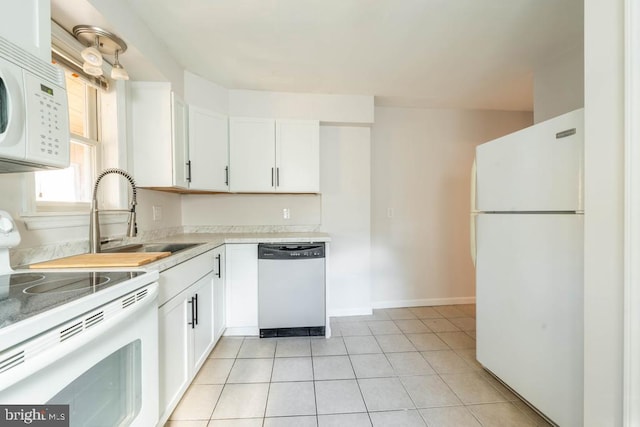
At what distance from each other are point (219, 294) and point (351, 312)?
1.47 meters

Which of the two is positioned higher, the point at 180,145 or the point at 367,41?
the point at 367,41

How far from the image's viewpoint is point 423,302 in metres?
3.20

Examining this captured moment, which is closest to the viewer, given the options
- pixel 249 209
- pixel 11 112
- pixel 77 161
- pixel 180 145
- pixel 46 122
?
pixel 11 112

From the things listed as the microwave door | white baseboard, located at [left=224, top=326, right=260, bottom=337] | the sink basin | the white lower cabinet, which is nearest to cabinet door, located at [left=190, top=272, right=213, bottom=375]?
the white lower cabinet

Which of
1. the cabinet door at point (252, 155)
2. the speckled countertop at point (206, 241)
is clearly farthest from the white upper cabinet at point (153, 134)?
the cabinet door at point (252, 155)

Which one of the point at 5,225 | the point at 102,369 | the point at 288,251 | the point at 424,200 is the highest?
the point at 424,200

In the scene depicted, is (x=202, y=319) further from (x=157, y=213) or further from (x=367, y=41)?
(x=367, y=41)

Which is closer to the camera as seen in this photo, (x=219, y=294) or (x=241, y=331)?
(x=219, y=294)

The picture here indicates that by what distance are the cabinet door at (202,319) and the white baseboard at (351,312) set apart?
1354 mm

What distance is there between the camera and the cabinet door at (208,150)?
2342 mm

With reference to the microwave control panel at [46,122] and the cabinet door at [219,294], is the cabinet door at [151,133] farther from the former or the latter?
the microwave control panel at [46,122]

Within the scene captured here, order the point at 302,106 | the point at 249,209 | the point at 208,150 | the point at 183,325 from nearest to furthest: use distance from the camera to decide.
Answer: the point at 183,325
the point at 208,150
the point at 302,106
the point at 249,209

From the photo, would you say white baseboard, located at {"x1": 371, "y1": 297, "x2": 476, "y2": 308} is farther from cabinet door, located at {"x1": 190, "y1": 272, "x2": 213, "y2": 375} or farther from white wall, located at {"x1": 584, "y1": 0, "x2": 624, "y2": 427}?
white wall, located at {"x1": 584, "y1": 0, "x2": 624, "y2": 427}

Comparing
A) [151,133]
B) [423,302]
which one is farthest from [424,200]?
[151,133]
